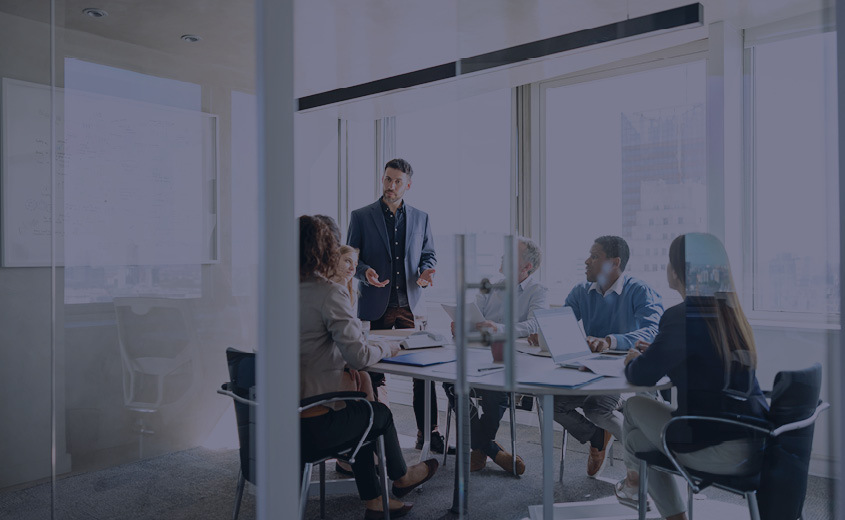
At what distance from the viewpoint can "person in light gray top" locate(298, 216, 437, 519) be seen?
7.92ft

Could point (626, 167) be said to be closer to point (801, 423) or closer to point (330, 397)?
point (801, 423)

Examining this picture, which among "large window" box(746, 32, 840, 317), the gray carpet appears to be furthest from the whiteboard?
"large window" box(746, 32, 840, 317)

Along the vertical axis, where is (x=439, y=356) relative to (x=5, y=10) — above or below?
below

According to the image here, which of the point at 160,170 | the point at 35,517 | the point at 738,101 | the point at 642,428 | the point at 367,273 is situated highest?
the point at 738,101

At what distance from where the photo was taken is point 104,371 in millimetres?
2430

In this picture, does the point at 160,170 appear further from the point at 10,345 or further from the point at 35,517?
the point at 35,517

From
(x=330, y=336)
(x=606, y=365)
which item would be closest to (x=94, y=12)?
(x=330, y=336)

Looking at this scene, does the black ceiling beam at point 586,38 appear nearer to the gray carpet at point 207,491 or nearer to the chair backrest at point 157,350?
the chair backrest at point 157,350

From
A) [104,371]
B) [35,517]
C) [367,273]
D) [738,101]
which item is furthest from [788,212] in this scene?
[35,517]

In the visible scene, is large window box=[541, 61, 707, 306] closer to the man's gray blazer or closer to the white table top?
the white table top

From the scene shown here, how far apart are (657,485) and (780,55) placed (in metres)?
1.57

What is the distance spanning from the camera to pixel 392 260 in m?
3.72

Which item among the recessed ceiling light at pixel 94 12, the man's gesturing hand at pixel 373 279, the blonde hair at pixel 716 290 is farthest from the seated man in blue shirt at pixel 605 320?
the recessed ceiling light at pixel 94 12

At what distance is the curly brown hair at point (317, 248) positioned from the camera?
7.91 feet
